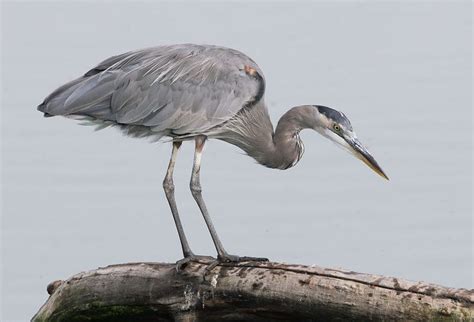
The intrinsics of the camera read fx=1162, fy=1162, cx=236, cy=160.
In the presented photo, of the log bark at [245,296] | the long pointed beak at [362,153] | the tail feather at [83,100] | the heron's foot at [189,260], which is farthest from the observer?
the long pointed beak at [362,153]

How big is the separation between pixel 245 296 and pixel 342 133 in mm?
1458

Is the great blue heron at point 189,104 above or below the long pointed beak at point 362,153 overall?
above

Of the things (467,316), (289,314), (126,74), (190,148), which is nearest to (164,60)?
(126,74)

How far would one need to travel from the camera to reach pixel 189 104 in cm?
700

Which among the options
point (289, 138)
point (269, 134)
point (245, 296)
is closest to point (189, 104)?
point (269, 134)

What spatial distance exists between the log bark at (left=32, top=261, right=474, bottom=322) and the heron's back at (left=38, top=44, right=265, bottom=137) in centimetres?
101

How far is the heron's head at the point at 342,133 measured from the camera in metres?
6.93

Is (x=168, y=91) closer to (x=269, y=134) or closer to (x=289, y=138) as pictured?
(x=269, y=134)

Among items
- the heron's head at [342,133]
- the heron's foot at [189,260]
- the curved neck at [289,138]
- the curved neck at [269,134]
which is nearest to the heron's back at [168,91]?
the curved neck at [269,134]

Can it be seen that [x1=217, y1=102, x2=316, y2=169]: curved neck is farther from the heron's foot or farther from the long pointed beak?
the heron's foot

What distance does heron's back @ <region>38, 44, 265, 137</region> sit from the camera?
6.89m

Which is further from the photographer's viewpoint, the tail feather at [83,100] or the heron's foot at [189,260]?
the tail feather at [83,100]

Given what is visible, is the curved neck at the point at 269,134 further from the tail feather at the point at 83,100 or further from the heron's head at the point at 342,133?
the tail feather at the point at 83,100

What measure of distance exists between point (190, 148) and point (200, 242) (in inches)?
94.5
